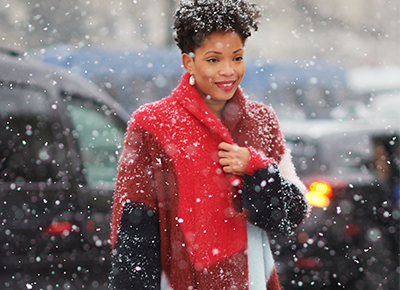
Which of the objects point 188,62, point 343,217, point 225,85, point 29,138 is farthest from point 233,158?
point 343,217

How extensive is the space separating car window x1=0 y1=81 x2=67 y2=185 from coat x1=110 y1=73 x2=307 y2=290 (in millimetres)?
1515

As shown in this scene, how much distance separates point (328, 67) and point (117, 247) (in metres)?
9.82

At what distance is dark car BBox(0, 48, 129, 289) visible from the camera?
2.94 m

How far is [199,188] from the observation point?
1668 millimetres

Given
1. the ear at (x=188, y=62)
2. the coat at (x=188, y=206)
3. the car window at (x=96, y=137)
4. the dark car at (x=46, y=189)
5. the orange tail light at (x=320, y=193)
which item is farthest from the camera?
the orange tail light at (x=320, y=193)

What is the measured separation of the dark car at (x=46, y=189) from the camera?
2.94 m

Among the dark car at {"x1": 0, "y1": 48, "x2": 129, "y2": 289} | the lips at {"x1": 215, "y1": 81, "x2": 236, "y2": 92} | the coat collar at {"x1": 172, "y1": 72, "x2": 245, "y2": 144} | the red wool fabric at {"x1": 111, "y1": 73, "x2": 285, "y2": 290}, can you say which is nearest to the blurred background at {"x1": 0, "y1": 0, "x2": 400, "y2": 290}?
the dark car at {"x1": 0, "y1": 48, "x2": 129, "y2": 289}

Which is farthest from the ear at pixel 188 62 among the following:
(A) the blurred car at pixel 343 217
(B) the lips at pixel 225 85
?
(A) the blurred car at pixel 343 217

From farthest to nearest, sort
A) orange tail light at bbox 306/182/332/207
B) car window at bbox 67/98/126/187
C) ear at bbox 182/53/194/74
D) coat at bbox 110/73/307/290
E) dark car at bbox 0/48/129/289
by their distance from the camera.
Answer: orange tail light at bbox 306/182/332/207 → car window at bbox 67/98/126/187 → dark car at bbox 0/48/129/289 → ear at bbox 182/53/194/74 → coat at bbox 110/73/307/290

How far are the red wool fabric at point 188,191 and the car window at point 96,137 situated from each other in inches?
61.5

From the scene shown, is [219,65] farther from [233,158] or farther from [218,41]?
[233,158]

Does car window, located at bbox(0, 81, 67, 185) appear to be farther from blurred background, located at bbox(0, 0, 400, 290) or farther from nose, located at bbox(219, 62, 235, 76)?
nose, located at bbox(219, 62, 235, 76)

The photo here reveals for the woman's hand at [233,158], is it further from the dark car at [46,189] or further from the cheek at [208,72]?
the dark car at [46,189]

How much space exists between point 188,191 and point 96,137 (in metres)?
1.86
